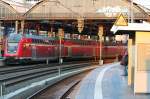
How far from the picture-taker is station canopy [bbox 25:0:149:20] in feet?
291

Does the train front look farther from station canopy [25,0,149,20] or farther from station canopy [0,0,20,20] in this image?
station canopy [0,0,20,20]

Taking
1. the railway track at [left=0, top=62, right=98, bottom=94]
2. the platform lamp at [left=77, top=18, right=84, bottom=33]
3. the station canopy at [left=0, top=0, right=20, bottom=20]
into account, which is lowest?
the railway track at [left=0, top=62, right=98, bottom=94]

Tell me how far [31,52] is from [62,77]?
2212 cm

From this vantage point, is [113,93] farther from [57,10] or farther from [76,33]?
[76,33]

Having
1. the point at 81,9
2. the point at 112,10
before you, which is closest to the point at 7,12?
the point at 81,9

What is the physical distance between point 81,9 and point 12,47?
3541 cm

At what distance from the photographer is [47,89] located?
92.2 ft

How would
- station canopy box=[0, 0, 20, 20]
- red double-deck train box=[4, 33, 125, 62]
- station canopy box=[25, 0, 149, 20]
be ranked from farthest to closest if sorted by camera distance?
1. station canopy box=[0, 0, 20, 20]
2. station canopy box=[25, 0, 149, 20]
3. red double-deck train box=[4, 33, 125, 62]

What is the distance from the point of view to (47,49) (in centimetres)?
6456

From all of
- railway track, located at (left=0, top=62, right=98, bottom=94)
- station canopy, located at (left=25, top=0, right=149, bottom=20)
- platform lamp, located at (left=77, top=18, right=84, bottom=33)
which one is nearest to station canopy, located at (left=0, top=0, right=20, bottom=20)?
station canopy, located at (left=25, top=0, right=149, bottom=20)

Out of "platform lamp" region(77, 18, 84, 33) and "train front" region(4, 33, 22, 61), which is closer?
"train front" region(4, 33, 22, 61)

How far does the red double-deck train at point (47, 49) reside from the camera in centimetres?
5791

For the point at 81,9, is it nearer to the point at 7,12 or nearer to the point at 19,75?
the point at 7,12

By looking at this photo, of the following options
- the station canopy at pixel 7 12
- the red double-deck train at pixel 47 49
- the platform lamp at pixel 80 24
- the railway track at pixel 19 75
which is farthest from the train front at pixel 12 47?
the station canopy at pixel 7 12
